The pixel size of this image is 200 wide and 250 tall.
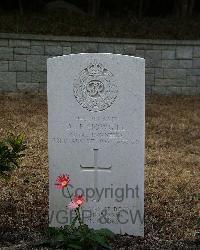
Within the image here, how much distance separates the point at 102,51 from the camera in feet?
36.8

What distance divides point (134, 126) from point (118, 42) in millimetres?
7251

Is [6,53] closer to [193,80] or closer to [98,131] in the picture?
[193,80]

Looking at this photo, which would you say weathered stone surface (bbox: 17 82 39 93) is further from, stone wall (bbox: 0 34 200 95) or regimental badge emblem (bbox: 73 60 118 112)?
regimental badge emblem (bbox: 73 60 118 112)

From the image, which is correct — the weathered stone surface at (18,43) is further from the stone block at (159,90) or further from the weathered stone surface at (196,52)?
the weathered stone surface at (196,52)

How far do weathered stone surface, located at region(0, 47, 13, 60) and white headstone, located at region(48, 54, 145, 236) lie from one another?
685 cm

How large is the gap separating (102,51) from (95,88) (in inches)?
282

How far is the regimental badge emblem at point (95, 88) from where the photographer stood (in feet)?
13.5

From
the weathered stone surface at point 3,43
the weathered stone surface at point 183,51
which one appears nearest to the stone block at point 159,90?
the weathered stone surface at point 183,51

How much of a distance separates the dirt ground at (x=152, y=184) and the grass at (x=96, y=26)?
267 cm

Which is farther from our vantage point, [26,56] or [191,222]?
[26,56]

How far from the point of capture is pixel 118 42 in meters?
11.2

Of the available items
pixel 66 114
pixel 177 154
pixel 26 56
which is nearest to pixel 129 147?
pixel 66 114

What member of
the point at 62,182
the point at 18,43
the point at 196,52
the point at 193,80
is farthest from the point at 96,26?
the point at 62,182

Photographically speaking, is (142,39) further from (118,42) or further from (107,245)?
(107,245)
